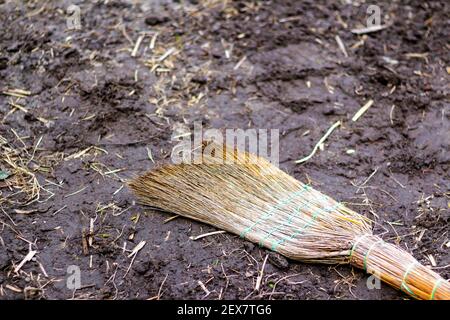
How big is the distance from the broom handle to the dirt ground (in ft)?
0.31

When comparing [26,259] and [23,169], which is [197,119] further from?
[26,259]

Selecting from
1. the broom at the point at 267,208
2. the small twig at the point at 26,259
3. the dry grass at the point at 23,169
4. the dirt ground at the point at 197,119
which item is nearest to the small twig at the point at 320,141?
the dirt ground at the point at 197,119

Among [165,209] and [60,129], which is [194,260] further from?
[60,129]

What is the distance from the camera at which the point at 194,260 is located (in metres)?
2.60

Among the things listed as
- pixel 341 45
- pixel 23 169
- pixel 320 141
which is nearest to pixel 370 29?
pixel 341 45

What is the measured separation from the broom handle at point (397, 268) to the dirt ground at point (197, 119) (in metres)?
0.09

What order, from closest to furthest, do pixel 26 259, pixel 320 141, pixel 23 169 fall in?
pixel 26 259, pixel 23 169, pixel 320 141

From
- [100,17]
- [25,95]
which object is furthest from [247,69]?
[25,95]

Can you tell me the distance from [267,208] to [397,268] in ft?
2.01

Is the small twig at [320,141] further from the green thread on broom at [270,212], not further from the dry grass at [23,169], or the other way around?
the dry grass at [23,169]

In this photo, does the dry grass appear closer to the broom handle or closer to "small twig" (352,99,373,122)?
the broom handle

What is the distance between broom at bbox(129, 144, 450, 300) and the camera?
8.16ft

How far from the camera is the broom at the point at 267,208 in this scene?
8.16ft

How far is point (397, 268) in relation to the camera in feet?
7.84
